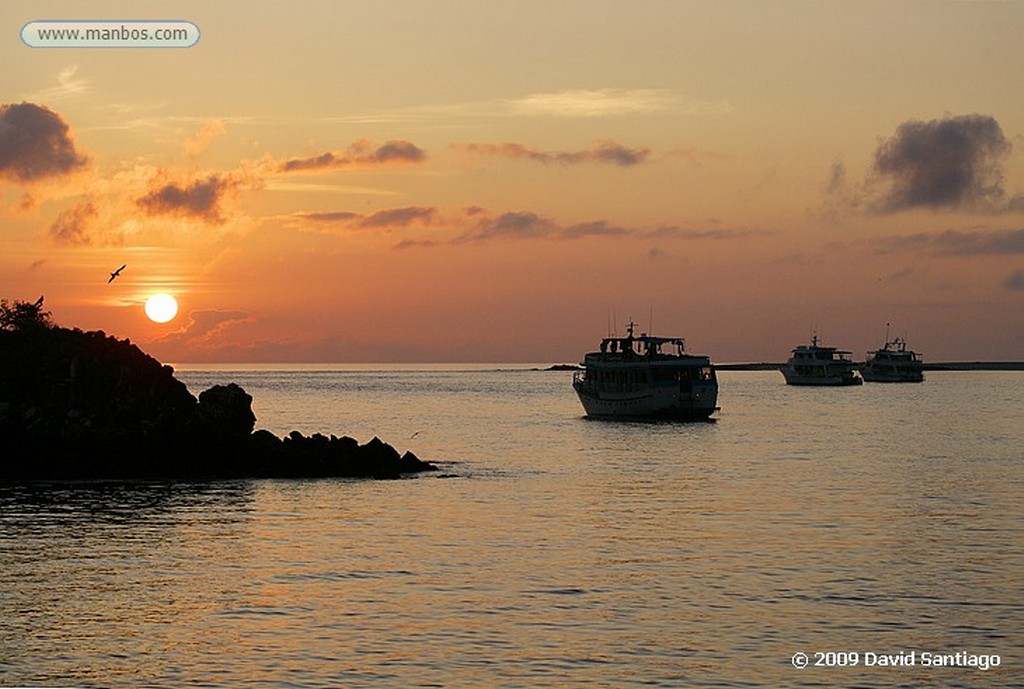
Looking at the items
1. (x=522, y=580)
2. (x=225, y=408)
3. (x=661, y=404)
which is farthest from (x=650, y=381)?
(x=522, y=580)

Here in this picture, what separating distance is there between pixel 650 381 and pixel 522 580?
7291cm

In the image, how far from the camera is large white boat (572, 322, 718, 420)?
10525 cm

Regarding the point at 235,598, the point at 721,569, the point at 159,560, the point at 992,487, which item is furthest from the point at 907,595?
the point at 992,487

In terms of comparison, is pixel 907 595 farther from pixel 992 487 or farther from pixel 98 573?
pixel 992 487

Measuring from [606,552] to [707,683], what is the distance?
49.9 feet

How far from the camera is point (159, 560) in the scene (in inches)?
1436

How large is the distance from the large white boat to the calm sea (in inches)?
1494

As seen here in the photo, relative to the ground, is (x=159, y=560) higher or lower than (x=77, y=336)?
lower

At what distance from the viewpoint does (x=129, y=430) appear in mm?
61219

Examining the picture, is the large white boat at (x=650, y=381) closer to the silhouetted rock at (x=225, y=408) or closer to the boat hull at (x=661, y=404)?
A: the boat hull at (x=661, y=404)

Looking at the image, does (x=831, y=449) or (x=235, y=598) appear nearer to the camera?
(x=235, y=598)

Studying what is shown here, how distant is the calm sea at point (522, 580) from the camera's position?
24.5 meters

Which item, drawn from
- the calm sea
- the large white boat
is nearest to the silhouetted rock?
the calm sea

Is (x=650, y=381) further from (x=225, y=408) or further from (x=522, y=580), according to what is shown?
(x=522, y=580)
